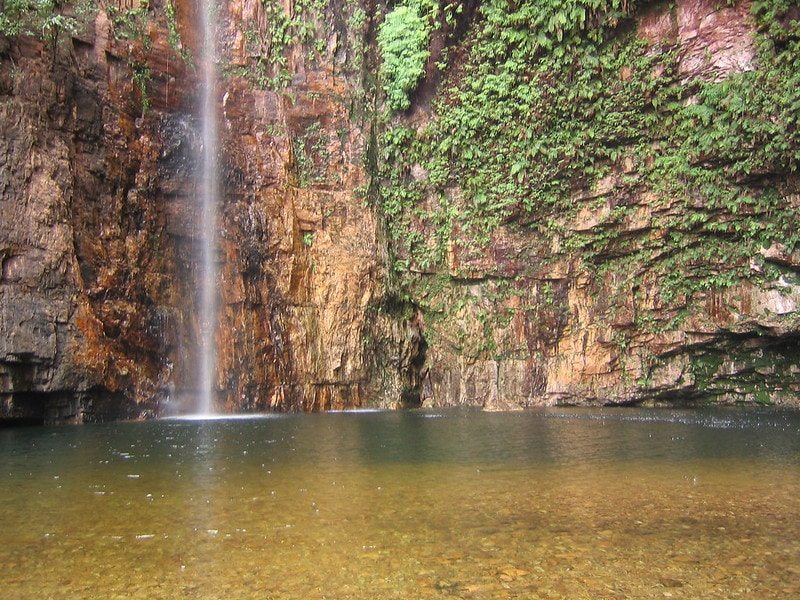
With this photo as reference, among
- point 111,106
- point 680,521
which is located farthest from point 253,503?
point 111,106

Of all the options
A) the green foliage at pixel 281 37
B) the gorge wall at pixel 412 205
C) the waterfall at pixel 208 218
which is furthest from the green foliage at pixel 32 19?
the green foliage at pixel 281 37

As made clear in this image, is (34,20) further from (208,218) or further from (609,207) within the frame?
(609,207)

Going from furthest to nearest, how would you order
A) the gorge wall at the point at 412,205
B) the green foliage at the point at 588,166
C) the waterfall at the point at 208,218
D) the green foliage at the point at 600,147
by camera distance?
the waterfall at the point at 208,218
the green foliage at the point at 588,166
the green foliage at the point at 600,147
the gorge wall at the point at 412,205

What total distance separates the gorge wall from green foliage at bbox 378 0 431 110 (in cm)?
10

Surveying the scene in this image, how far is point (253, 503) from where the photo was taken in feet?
20.4

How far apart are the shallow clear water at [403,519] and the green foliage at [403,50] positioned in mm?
14454

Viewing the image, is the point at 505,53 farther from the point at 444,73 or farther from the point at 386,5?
the point at 386,5

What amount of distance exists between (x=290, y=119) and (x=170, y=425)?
11247mm

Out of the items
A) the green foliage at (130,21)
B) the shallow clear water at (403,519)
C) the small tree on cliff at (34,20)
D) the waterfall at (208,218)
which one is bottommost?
the shallow clear water at (403,519)

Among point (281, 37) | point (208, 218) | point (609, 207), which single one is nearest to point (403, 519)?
point (208, 218)

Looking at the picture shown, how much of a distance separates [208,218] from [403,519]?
603 inches

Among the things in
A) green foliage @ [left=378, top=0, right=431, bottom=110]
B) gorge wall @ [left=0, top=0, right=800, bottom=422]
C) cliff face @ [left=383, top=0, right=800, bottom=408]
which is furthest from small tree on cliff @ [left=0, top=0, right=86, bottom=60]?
cliff face @ [left=383, top=0, right=800, bottom=408]

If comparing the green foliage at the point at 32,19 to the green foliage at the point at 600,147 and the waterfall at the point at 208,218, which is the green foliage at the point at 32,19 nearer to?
the waterfall at the point at 208,218

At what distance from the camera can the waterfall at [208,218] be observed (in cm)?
1794
